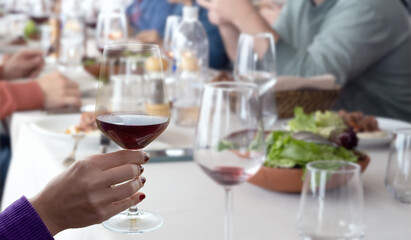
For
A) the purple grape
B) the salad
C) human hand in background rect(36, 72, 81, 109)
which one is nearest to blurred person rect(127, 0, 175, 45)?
human hand in background rect(36, 72, 81, 109)

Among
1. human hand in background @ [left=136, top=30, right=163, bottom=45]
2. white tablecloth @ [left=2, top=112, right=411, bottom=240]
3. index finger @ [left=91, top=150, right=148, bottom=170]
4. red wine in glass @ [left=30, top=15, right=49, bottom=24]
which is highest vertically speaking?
red wine in glass @ [left=30, top=15, right=49, bottom=24]

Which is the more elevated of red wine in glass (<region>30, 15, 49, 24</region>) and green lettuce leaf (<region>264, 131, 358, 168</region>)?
red wine in glass (<region>30, 15, 49, 24</region>)

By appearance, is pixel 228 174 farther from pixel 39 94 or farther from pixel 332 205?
Result: pixel 39 94

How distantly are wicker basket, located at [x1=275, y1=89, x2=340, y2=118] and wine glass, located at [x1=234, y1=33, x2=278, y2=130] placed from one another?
0.12 metres

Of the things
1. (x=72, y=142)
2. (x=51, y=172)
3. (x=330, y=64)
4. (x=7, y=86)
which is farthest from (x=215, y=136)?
(x=330, y=64)

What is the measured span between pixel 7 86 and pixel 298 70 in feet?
3.27

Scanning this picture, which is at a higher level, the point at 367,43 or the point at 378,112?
the point at 367,43

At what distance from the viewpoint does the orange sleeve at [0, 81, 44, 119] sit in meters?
1.58

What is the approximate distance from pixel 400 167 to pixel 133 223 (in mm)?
413

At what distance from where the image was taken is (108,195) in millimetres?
687

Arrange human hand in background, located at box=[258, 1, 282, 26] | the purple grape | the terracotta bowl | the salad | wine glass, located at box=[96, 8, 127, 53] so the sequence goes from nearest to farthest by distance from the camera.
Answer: the terracotta bowl
the purple grape
the salad
wine glass, located at box=[96, 8, 127, 53]
human hand in background, located at box=[258, 1, 282, 26]

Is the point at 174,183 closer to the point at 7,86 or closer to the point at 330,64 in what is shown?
the point at 7,86

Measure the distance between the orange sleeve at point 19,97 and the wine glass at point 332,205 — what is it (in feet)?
3.63

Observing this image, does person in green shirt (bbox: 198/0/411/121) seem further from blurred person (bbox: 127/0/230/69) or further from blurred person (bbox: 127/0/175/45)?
blurred person (bbox: 127/0/175/45)
